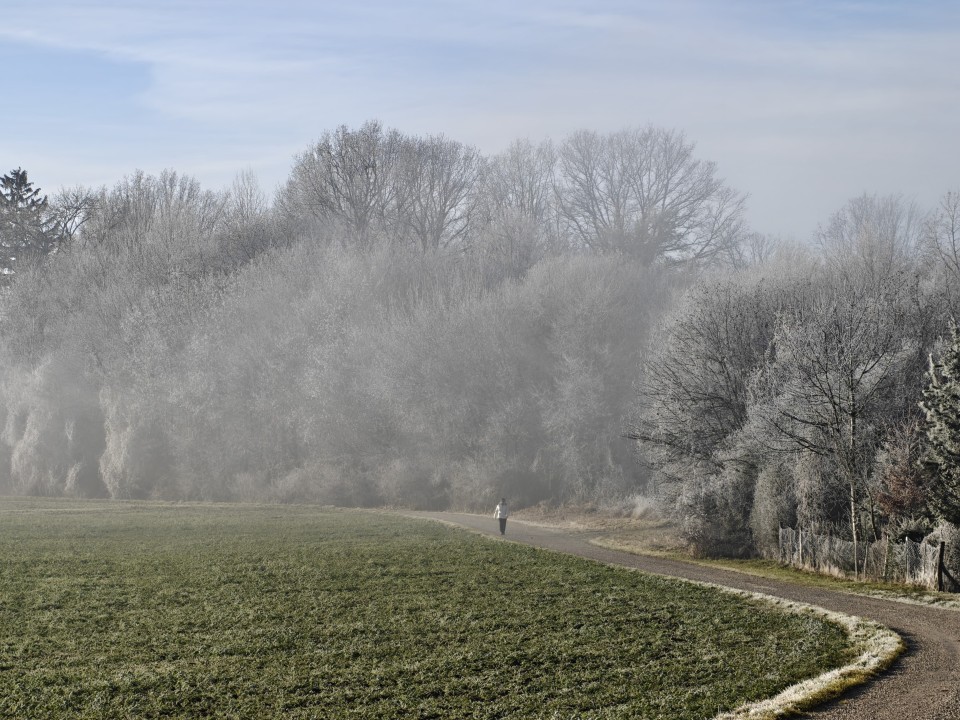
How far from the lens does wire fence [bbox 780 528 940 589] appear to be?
26016 mm

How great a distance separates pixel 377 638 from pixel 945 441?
17.8 meters

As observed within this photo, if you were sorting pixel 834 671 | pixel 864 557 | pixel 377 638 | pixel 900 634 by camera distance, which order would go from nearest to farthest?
1. pixel 834 671
2. pixel 377 638
3. pixel 900 634
4. pixel 864 557

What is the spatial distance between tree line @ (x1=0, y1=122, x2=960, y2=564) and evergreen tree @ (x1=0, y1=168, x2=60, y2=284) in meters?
0.21

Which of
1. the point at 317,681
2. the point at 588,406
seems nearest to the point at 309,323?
the point at 588,406

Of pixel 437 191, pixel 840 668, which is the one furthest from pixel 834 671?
pixel 437 191

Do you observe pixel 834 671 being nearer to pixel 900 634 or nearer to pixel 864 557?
pixel 900 634

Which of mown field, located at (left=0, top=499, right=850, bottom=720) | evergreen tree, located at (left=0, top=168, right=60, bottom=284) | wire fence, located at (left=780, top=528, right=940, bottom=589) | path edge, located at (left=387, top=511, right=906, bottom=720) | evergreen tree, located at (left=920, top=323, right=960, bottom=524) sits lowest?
mown field, located at (left=0, top=499, right=850, bottom=720)

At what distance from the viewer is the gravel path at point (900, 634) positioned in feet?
47.0

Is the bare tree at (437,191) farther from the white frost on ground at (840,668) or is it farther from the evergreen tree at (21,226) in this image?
the white frost on ground at (840,668)

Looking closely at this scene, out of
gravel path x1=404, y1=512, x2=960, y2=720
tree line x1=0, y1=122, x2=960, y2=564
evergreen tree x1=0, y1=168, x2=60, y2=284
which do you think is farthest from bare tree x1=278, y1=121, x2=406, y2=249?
gravel path x1=404, y1=512, x2=960, y2=720

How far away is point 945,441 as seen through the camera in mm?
27781

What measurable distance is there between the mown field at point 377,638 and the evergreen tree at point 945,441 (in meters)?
8.06

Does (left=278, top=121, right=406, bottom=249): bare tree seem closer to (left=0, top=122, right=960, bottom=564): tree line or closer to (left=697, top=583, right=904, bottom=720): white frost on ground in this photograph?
(left=0, top=122, right=960, bottom=564): tree line

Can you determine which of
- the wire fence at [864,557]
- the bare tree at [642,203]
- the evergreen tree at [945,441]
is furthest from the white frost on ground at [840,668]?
the bare tree at [642,203]
